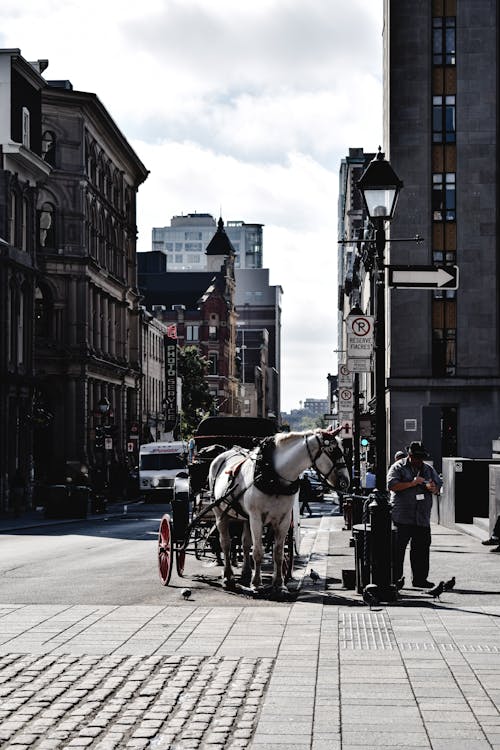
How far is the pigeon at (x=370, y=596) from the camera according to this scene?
46.4 feet

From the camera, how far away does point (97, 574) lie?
1889 cm

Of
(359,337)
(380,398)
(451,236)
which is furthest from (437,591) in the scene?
(451,236)

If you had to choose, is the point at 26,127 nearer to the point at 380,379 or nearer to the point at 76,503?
the point at 76,503

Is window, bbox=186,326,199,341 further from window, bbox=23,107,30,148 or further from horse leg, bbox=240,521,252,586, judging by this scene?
horse leg, bbox=240,521,252,586

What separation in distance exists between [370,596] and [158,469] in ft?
165

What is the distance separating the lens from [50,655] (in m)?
10.7

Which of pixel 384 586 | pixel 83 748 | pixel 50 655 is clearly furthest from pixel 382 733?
pixel 384 586

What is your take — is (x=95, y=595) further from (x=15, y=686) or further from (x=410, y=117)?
(x=410, y=117)

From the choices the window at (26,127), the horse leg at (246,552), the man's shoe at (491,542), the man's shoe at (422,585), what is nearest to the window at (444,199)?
the window at (26,127)

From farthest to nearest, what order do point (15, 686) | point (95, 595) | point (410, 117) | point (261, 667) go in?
point (410, 117) → point (95, 595) → point (261, 667) → point (15, 686)

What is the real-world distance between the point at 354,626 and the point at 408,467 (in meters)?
4.57

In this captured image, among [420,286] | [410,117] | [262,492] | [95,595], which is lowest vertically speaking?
[95,595]

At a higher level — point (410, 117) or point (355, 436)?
point (410, 117)

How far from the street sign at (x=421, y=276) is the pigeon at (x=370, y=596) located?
12.1 ft
